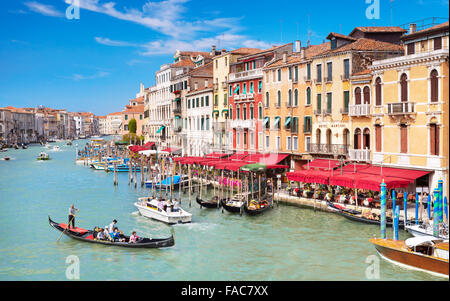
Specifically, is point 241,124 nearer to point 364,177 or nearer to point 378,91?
point 378,91

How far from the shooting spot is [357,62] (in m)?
27.6

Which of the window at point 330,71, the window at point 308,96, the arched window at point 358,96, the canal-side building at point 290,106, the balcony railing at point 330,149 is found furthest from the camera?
the canal-side building at point 290,106

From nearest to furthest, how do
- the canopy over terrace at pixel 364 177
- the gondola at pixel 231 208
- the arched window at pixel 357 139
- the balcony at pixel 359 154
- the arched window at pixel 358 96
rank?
the canopy over terrace at pixel 364 177, the gondola at pixel 231 208, the balcony at pixel 359 154, the arched window at pixel 358 96, the arched window at pixel 357 139

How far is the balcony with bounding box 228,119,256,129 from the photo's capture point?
37.1 metres

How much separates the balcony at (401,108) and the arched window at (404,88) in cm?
46

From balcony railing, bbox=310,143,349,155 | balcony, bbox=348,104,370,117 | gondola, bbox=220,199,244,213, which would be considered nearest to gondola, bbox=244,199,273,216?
gondola, bbox=220,199,244,213

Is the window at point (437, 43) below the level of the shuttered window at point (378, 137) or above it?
above

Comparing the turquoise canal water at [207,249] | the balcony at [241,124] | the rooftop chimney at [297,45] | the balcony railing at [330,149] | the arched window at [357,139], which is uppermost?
the rooftop chimney at [297,45]

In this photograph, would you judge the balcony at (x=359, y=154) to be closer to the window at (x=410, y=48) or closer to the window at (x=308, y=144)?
the window at (x=308, y=144)

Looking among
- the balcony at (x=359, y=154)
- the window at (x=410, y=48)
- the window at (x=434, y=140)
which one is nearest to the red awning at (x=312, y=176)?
the balcony at (x=359, y=154)

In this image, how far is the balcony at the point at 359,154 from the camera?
26562mm

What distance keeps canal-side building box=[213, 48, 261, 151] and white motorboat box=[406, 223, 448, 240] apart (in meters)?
21.9

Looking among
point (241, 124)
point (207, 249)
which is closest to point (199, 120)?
point (241, 124)

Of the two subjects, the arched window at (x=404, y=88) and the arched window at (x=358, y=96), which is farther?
the arched window at (x=358, y=96)
